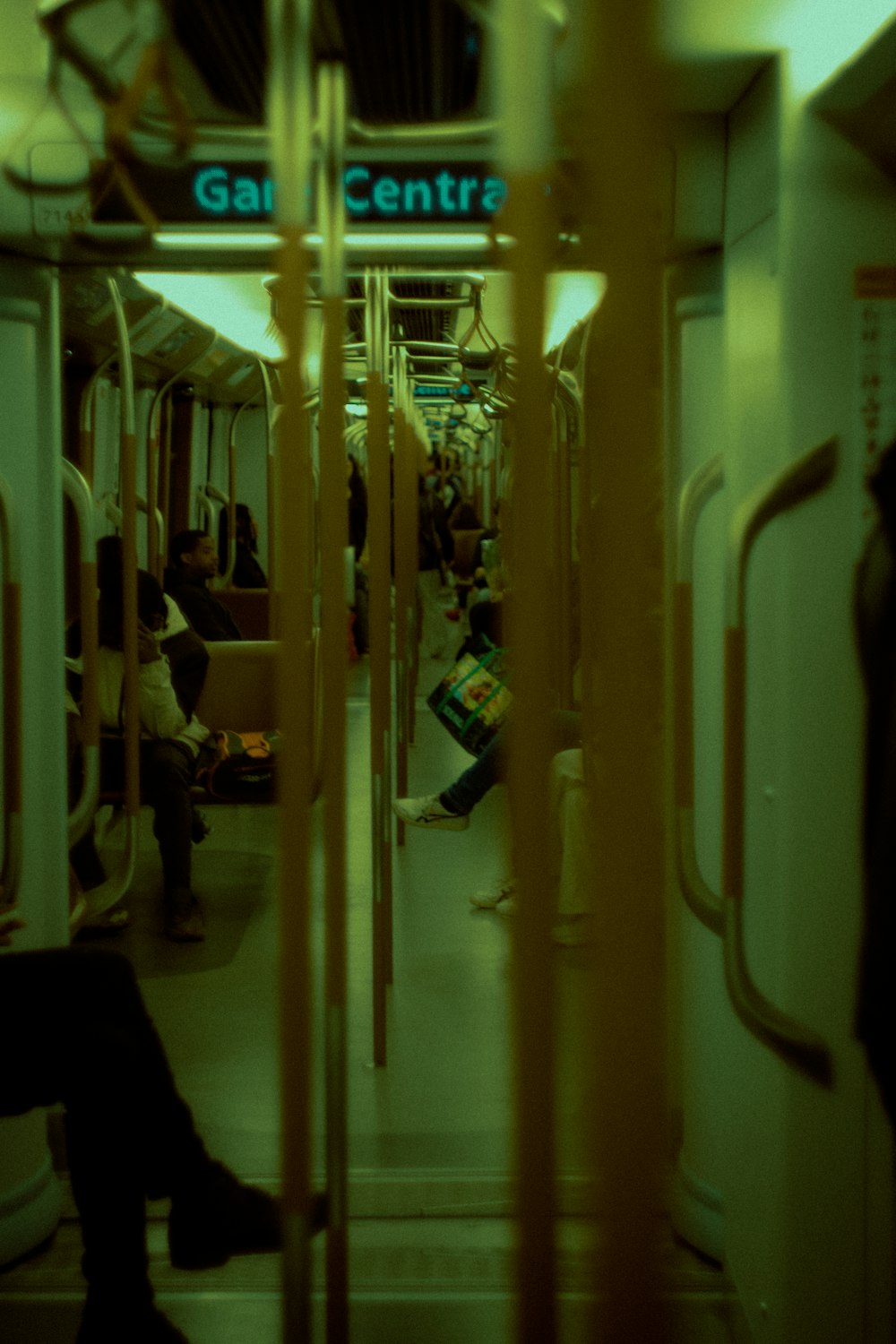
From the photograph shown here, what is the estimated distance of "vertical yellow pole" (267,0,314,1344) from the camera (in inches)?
36.3

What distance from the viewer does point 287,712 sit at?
933 millimetres

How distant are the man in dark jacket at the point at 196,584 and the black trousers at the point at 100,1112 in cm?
416

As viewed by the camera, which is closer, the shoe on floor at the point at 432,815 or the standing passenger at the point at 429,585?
the shoe on floor at the point at 432,815

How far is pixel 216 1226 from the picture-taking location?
2193 mm

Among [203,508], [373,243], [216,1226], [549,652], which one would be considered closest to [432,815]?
[216,1226]

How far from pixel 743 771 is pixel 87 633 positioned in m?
1.52

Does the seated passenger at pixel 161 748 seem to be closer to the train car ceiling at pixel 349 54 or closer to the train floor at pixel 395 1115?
the train floor at pixel 395 1115

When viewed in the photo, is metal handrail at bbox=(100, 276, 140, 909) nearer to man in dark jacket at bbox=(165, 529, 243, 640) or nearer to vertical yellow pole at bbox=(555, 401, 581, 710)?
vertical yellow pole at bbox=(555, 401, 581, 710)

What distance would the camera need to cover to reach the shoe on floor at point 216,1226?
219 centimetres

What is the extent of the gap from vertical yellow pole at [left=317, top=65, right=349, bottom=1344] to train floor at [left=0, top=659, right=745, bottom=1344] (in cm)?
20

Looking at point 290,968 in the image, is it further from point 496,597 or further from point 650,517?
point 496,597

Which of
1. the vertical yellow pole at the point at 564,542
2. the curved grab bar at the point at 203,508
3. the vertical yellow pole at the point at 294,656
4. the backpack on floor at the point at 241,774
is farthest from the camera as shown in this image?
the curved grab bar at the point at 203,508

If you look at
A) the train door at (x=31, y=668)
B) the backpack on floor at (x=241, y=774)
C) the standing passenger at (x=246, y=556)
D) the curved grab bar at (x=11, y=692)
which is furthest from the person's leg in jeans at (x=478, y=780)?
the standing passenger at (x=246, y=556)

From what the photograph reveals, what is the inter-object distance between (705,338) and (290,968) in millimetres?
1987
